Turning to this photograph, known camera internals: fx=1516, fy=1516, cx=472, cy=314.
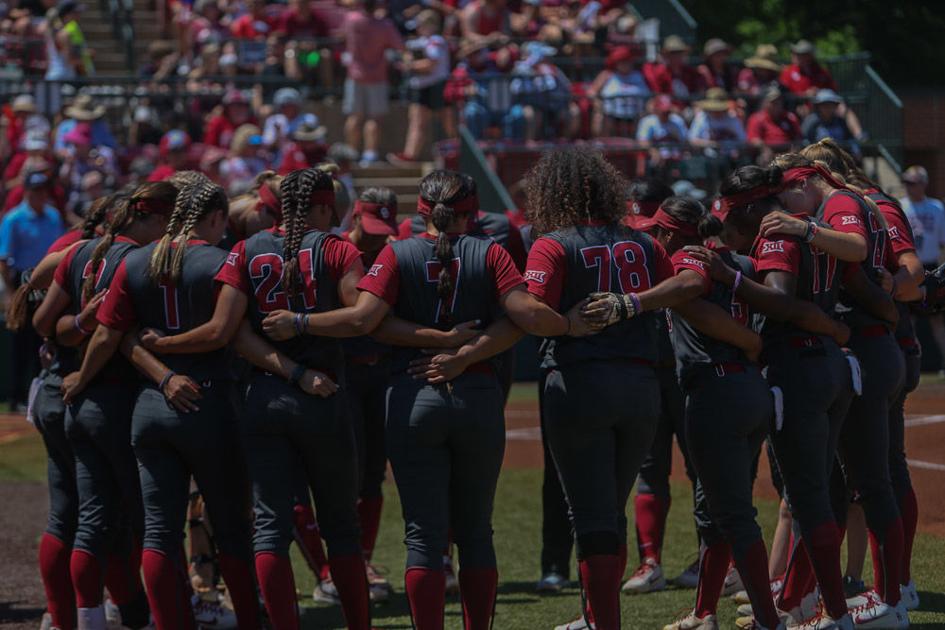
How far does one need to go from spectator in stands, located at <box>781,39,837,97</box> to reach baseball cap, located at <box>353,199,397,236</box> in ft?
38.7

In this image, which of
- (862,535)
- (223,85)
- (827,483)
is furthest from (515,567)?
(223,85)

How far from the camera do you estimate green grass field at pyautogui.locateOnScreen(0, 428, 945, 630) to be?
715 cm

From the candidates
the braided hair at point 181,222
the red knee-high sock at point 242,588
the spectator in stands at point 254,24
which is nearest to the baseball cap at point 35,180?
the spectator in stands at point 254,24

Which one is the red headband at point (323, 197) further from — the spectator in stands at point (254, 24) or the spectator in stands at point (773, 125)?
the spectator in stands at point (254, 24)

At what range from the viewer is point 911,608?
687 centimetres

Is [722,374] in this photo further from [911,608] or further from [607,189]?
[911,608]

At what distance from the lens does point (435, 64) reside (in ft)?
60.1

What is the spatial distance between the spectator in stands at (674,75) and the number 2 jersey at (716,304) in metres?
12.4

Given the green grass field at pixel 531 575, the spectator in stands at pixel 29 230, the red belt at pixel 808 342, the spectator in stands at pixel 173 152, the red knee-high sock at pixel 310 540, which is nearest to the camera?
the red belt at pixel 808 342

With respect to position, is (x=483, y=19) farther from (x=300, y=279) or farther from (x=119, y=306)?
(x=300, y=279)

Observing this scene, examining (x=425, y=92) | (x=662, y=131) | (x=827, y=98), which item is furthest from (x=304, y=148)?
(x=827, y=98)

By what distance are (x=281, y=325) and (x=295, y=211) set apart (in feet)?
1.63

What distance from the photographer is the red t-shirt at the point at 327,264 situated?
6051 millimetres

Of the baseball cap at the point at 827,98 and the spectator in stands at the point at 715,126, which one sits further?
the spectator in stands at the point at 715,126
